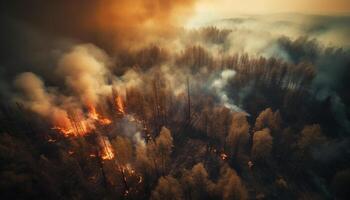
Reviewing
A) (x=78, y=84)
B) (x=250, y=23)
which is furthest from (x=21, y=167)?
(x=250, y=23)

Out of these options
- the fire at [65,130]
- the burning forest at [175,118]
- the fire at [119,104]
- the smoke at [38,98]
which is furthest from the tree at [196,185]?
the smoke at [38,98]

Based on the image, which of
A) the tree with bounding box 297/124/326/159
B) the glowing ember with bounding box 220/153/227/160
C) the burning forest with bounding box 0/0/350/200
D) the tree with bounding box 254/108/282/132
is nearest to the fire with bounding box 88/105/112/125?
the burning forest with bounding box 0/0/350/200

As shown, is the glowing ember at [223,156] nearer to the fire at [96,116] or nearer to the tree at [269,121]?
the tree at [269,121]

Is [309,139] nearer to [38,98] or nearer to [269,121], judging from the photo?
[269,121]

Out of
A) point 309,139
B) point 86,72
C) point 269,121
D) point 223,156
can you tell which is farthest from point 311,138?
point 86,72

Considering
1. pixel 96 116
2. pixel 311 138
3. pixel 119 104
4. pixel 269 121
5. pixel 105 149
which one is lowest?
pixel 105 149

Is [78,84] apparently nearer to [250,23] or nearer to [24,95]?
[24,95]

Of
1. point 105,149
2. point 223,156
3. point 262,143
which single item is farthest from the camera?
point 105,149
